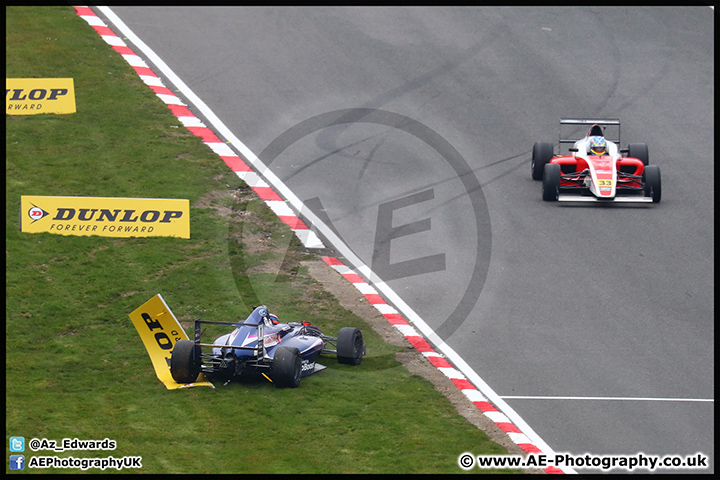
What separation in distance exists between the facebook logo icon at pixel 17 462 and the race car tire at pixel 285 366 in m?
3.20

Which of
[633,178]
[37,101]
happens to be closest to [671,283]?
[633,178]

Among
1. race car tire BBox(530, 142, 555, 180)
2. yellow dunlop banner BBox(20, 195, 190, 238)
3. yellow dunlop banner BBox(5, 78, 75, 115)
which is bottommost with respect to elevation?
yellow dunlop banner BBox(20, 195, 190, 238)

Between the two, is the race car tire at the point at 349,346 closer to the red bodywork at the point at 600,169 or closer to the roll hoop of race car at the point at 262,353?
the roll hoop of race car at the point at 262,353

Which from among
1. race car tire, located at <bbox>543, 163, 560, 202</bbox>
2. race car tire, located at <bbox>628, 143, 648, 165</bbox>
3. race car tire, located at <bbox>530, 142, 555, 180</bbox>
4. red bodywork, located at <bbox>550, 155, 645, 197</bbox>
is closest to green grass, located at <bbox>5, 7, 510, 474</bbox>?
race car tire, located at <bbox>543, 163, 560, 202</bbox>

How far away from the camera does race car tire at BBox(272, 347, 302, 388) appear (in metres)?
11.6

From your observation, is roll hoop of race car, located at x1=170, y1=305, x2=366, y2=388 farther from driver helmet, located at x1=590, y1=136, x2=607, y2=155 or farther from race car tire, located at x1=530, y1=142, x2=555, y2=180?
driver helmet, located at x1=590, y1=136, x2=607, y2=155

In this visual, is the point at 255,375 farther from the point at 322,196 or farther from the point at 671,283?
the point at 671,283

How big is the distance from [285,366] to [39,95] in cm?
1062

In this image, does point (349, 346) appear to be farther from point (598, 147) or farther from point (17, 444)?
point (598, 147)

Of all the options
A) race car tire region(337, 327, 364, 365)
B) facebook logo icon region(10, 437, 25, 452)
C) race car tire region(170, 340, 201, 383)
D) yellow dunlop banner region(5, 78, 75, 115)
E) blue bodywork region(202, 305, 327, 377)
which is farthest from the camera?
yellow dunlop banner region(5, 78, 75, 115)

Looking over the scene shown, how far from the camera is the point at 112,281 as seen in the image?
14398mm

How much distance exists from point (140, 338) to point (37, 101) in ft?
27.6

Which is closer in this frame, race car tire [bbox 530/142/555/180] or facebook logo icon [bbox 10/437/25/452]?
facebook logo icon [bbox 10/437/25/452]

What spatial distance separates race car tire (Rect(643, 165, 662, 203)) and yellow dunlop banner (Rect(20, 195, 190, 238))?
8762 millimetres
